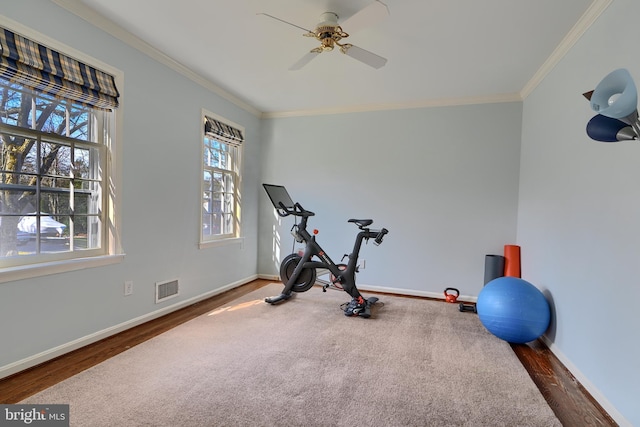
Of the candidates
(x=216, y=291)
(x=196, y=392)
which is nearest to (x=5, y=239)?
(x=196, y=392)

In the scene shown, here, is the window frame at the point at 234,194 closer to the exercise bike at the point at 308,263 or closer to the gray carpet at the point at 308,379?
the exercise bike at the point at 308,263

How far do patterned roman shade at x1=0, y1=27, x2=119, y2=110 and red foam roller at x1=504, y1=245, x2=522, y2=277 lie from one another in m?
4.41

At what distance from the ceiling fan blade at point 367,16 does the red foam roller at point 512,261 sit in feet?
10.2

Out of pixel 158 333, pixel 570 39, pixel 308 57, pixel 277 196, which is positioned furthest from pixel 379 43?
pixel 158 333

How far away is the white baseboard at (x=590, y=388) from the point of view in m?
1.81

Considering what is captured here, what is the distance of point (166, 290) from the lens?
3.39 meters

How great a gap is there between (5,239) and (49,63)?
1240 mm

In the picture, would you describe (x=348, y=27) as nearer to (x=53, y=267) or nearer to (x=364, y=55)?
A: (x=364, y=55)

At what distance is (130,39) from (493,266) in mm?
4532

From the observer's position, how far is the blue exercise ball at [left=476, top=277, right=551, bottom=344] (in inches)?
105

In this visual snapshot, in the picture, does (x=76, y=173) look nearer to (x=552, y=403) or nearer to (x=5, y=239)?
(x=5, y=239)

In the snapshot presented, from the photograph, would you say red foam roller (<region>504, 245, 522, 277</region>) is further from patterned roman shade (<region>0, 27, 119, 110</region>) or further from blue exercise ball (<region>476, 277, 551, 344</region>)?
patterned roman shade (<region>0, 27, 119, 110</region>)

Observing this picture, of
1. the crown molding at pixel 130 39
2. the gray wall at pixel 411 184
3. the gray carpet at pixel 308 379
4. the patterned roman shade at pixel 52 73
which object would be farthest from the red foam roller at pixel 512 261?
the patterned roman shade at pixel 52 73

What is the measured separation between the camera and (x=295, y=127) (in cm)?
499
